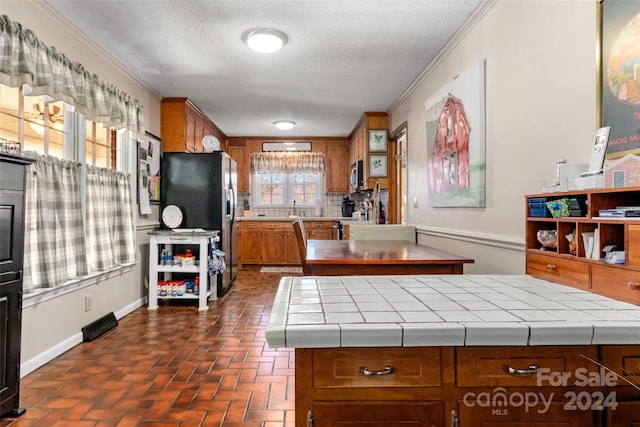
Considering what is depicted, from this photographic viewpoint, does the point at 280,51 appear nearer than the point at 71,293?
No

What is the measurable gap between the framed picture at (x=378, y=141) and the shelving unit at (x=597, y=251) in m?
3.89

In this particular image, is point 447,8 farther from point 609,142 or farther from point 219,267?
point 219,267

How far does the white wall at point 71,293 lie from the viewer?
7.83ft

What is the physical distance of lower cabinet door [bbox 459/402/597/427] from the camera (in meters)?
0.85

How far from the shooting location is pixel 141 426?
1759mm

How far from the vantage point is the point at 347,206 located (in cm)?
680

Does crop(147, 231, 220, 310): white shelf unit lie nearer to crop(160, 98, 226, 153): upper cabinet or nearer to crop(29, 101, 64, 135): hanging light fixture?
crop(160, 98, 226, 153): upper cabinet

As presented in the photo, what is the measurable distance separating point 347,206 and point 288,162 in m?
1.47

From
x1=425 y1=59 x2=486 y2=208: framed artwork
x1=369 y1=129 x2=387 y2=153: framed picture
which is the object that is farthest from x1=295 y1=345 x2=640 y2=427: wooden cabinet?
x1=369 y1=129 x2=387 y2=153: framed picture

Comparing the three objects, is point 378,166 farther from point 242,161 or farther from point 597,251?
point 597,251

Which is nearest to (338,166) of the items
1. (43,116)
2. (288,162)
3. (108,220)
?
(288,162)

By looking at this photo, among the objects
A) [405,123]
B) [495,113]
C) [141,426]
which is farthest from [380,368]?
[405,123]

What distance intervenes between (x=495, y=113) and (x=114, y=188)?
3.22 meters

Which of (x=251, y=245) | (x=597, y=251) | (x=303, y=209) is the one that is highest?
(x=303, y=209)
